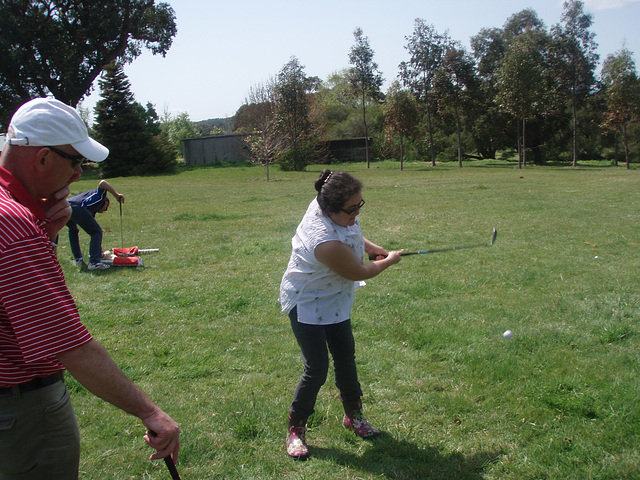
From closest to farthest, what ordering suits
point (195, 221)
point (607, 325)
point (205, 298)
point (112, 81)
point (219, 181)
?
1. point (607, 325)
2. point (205, 298)
3. point (195, 221)
4. point (219, 181)
5. point (112, 81)

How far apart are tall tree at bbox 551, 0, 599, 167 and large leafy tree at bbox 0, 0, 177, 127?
92.4 feet

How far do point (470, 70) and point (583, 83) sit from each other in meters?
8.09

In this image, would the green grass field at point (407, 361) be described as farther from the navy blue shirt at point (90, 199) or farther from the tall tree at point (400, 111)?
the tall tree at point (400, 111)

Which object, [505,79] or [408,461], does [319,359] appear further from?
[505,79]

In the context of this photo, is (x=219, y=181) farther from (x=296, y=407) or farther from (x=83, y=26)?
(x=296, y=407)

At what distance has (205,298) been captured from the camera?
6750 millimetres

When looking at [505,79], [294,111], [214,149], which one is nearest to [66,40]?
[214,149]

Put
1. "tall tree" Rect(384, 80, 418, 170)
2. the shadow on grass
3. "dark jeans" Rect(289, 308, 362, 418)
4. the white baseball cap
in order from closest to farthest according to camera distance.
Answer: the white baseball cap → the shadow on grass → "dark jeans" Rect(289, 308, 362, 418) → "tall tree" Rect(384, 80, 418, 170)

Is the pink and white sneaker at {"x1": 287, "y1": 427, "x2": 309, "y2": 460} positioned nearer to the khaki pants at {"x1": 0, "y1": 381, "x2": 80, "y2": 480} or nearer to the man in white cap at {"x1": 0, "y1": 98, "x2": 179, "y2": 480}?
the man in white cap at {"x1": 0, "y1": 98, "x2": 179, "y2": 480}

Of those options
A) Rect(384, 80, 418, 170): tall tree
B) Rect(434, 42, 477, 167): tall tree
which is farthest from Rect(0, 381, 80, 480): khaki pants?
Rect(434, 42, 477, 167): tall tree

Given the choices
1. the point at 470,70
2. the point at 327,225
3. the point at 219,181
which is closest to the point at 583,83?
the point at 470,70

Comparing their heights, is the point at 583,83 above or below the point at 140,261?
above

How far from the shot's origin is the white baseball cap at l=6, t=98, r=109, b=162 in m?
1.79

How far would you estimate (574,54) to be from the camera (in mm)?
34531
